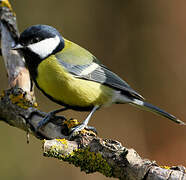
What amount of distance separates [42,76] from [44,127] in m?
0.31

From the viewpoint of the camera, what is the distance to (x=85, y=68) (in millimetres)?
2090

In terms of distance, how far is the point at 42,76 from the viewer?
1952mm

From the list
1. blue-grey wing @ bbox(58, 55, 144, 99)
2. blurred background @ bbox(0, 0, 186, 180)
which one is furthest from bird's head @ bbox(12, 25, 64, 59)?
blurred background @ bbox(0, 0, 186, 180)

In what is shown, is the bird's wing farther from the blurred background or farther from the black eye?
the blurred background

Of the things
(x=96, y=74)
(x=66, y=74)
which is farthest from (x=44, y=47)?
(x=96, y=74)

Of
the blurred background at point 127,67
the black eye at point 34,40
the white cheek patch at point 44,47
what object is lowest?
the blurred background at point 127,67

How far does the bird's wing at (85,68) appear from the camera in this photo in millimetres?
2022

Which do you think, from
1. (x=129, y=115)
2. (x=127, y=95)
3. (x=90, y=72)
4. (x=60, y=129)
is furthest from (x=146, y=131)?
(x=60, y=129)

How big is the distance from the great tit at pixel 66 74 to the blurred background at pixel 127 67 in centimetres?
74

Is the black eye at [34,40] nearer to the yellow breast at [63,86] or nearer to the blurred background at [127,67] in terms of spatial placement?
the yellow breast at [63,86]

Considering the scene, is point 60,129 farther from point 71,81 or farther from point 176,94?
point 176,94

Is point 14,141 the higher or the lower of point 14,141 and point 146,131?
the lower

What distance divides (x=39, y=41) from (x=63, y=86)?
0.31m

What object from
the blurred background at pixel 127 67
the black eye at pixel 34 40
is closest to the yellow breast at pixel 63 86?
the black eye at pixel 34 40
